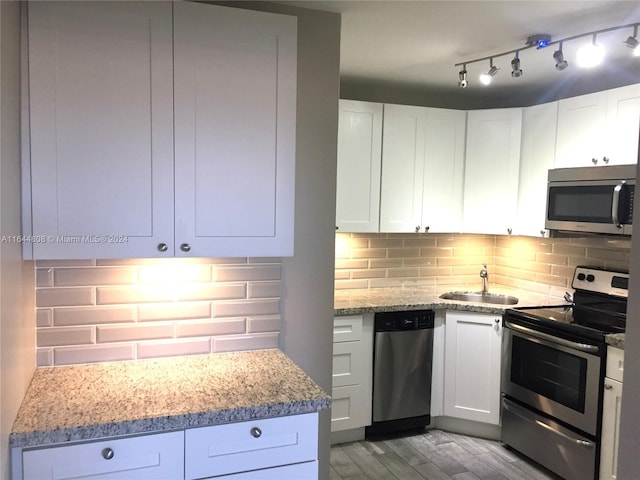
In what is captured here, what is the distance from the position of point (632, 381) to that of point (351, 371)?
250cm

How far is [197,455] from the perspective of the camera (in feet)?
5.13

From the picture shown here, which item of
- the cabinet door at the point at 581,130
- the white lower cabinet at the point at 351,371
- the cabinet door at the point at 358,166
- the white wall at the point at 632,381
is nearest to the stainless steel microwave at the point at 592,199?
the cabinet door at the point at 581,130

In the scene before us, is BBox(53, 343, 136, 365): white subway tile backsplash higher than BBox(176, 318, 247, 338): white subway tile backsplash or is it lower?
lower

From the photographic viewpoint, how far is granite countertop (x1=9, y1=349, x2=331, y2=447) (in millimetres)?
1450

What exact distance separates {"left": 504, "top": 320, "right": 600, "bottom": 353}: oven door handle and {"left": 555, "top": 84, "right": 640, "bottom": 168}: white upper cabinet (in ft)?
3.55

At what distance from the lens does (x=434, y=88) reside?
3832 millimetres

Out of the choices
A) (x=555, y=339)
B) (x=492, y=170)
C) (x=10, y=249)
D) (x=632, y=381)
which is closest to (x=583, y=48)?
(x=492, y=170)

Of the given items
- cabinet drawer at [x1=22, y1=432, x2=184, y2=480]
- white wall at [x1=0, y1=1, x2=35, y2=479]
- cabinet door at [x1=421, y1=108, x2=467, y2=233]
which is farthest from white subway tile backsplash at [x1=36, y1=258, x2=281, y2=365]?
cabinet door at [x1=421, y1=108, x2=467, y2=233]

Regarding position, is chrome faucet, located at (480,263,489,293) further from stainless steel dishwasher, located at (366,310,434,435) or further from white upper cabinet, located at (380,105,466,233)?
stainless steel dishwasher, located at (366,310,434,435)

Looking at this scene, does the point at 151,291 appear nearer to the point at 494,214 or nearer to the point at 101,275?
the point at 101,275

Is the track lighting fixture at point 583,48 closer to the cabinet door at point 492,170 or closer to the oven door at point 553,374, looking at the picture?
the cabinet door at point 492,170

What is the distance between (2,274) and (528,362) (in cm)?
286

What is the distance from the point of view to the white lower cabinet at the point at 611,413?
8.38 ft

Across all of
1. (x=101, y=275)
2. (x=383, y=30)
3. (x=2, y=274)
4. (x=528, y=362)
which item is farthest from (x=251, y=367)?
(x=528, y=362)
